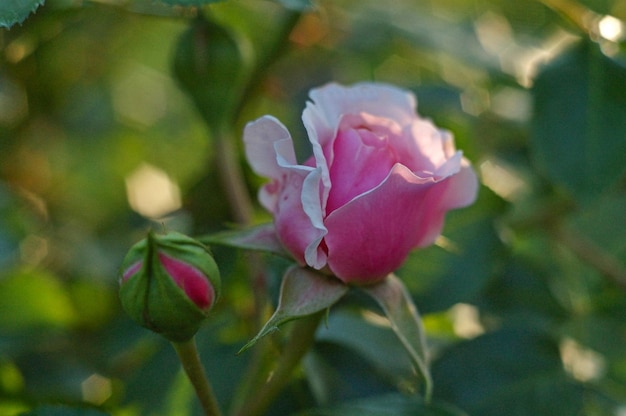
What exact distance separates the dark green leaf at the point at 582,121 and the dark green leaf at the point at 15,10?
2.15ft

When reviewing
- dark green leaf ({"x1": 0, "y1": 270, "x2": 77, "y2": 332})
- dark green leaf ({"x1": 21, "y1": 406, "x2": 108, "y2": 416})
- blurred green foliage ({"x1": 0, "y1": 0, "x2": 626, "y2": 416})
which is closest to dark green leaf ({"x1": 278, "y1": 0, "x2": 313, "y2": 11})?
blurred green foliage ({"x1": 0, "y1": 0, "x2": 626, "y2": 416})

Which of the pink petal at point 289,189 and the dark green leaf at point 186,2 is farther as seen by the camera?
the dark green leaf at point 186,2

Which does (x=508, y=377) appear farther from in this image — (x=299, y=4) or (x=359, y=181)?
(x=299, y=4)

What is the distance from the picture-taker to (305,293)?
681 mm

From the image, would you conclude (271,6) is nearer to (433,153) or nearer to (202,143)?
(202,143)

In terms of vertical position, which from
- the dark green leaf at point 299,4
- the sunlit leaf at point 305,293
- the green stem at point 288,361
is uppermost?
the dark green leaf at point 299,4

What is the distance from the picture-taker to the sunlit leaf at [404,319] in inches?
27.2

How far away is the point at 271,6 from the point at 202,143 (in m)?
0.31

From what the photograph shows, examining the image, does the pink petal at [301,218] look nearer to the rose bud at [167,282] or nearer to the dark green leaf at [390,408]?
the rose bud at [167,282]

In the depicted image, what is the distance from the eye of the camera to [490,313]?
1.10 metres

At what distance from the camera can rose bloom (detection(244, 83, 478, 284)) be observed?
2.17ft

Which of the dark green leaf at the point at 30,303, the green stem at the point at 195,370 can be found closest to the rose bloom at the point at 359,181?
the green stem at the point at 195,370

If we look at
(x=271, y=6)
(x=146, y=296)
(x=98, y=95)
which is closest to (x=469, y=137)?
(x=271, y=6)

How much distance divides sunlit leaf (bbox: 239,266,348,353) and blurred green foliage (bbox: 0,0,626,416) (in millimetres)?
164
